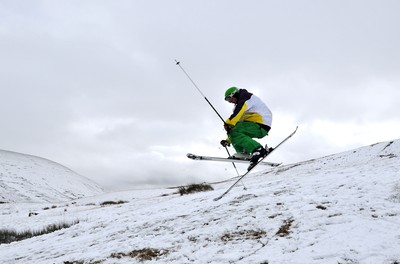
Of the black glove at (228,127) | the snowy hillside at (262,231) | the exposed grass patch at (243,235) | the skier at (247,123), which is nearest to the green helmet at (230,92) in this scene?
the skier at (247,123)

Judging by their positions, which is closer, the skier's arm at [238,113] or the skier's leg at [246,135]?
the skier's arm at [238,113]

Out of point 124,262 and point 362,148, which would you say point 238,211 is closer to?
point 124,262

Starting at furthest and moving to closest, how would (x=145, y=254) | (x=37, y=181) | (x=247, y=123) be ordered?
(x=37, y=181) < (x=247, y=123) < (x=145, y=254)

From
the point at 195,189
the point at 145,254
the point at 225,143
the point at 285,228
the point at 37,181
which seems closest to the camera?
the point at 285,228

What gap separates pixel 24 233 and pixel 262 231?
35.9 ft

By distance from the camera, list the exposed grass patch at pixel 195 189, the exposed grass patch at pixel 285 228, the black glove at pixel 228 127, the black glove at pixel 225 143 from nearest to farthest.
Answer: the exposed grass patch at pixel 285 228 → the black glove at pixel 228 127 → the black glove at pixel 225 143 → the exposed grass patch at pixel 195 189

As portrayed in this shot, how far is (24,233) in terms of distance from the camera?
13.0m

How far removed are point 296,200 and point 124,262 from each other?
12.8ft

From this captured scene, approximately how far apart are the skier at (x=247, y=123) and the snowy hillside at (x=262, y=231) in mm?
1232

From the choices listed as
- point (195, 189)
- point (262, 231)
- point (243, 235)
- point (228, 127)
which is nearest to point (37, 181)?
point (195, 189)

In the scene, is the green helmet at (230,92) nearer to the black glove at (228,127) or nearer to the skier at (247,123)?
the skier at (247,123)

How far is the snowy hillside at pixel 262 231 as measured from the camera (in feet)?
15.4

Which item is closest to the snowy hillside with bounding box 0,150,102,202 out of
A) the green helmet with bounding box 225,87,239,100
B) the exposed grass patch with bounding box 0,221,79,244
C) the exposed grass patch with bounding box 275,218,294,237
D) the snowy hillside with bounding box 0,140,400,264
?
the exposed grass patch with bounding box 0,221,79,244

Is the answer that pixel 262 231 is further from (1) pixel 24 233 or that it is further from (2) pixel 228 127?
(1) pixel 24 233
